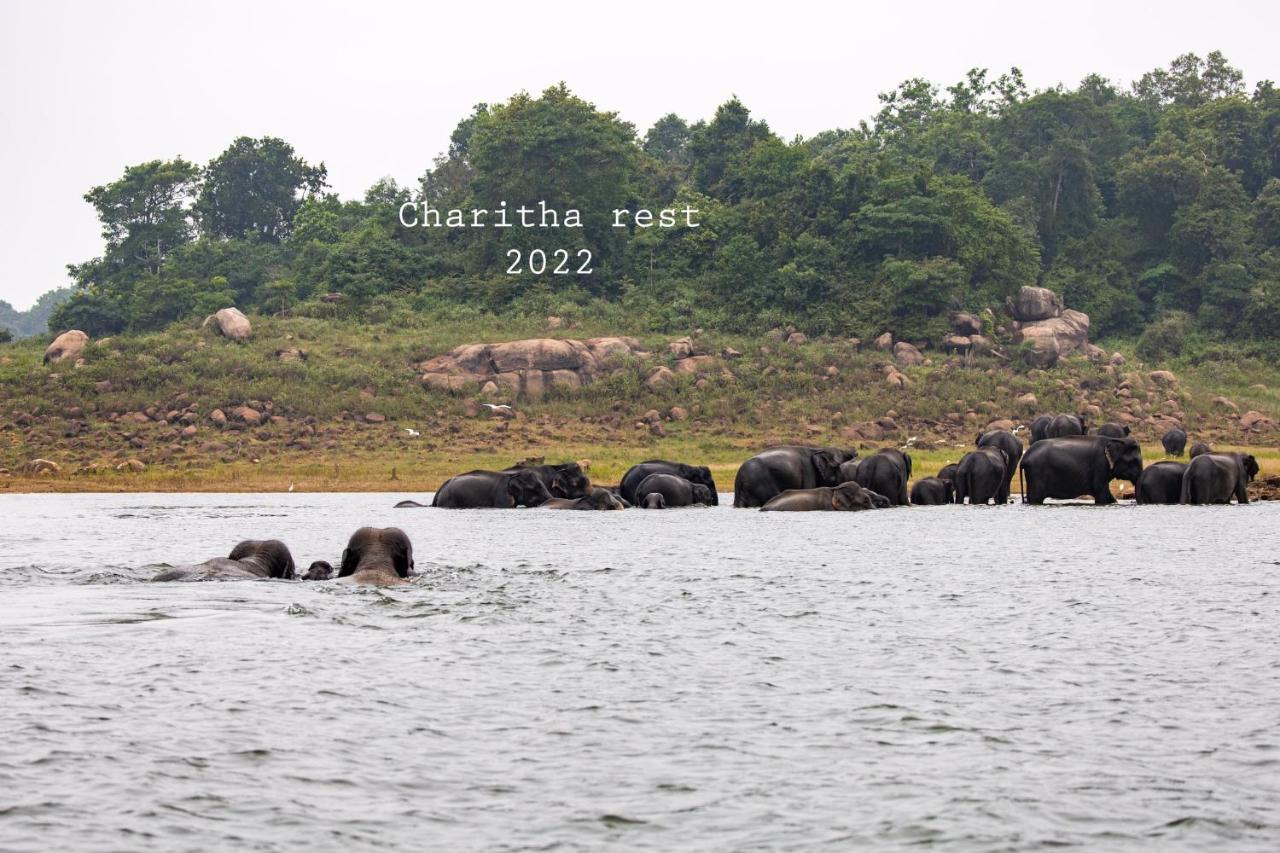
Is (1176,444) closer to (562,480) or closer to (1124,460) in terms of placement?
(1124,460)

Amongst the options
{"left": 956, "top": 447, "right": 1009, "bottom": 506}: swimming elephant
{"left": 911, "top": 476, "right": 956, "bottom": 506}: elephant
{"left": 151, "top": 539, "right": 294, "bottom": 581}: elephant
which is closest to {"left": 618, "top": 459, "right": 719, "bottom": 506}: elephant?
{"left": 911, "top": 476, "right": 956, "bottom": 506}: elephant

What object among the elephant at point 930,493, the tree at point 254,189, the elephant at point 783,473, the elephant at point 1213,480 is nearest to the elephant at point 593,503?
the elephant at point 783,473

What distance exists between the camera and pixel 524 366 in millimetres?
57531

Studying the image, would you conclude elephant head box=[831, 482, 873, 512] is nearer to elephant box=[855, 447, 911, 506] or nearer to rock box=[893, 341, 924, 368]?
elephant box=[855, 447, 911, 506]

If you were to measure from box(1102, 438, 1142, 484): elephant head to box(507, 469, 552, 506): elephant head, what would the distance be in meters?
11.7

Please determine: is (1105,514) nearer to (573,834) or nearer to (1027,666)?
(1027,666)

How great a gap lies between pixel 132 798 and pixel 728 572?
10.9 metres

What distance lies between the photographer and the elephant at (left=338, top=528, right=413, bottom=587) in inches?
615

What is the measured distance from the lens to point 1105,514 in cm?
2766

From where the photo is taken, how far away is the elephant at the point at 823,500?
28516 millimetres

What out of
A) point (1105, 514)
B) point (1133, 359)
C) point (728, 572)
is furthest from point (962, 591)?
point (1133, 359)

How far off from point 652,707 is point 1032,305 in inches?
2343

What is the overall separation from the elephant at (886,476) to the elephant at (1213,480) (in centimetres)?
550

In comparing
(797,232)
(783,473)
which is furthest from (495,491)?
(797,232)
